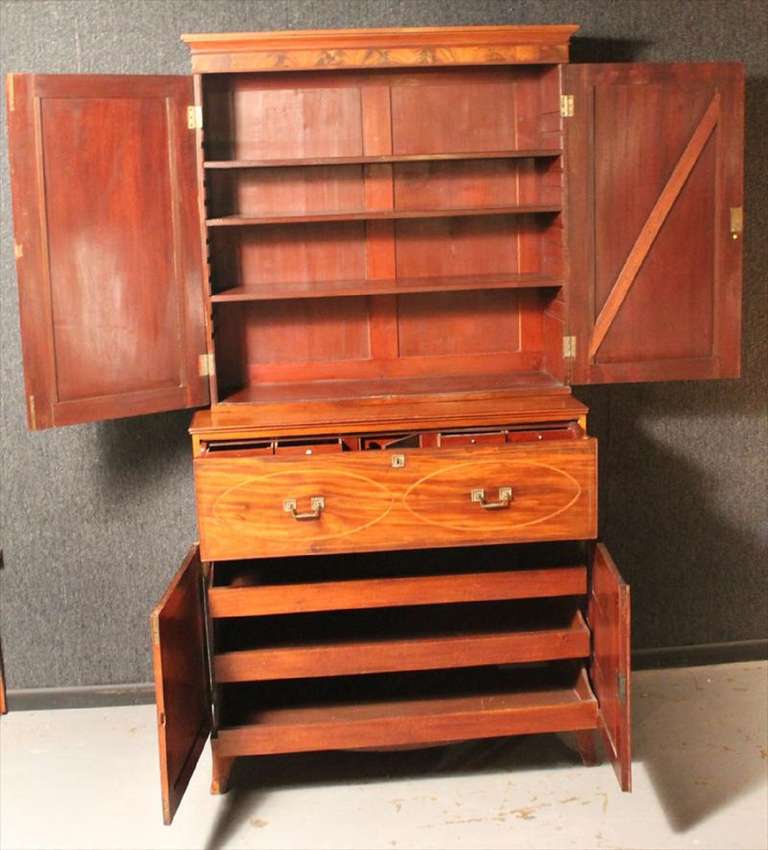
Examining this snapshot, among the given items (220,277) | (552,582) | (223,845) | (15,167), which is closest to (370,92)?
(220,277)

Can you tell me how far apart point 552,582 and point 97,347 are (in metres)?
1.29

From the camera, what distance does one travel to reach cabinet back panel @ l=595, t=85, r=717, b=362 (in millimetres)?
2844

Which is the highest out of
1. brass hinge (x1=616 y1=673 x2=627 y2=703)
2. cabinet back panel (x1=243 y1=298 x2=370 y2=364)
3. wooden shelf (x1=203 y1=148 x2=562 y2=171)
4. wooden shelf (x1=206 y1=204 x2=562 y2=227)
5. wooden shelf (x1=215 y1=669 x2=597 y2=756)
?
wooden shelf (x1=203 y1=148 x2=562 y2=171)

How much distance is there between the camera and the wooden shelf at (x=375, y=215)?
287 cm

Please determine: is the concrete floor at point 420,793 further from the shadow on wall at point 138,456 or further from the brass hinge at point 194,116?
the brass hinge at point 194,116

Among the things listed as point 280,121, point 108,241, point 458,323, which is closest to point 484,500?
point 458,323

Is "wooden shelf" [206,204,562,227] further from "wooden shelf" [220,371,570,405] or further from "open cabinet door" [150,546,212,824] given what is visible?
"open cabinet door" [150,546,212,824]

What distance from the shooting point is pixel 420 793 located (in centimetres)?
285

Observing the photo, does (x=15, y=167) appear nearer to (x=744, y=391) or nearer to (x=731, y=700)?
(x=744, y=391)

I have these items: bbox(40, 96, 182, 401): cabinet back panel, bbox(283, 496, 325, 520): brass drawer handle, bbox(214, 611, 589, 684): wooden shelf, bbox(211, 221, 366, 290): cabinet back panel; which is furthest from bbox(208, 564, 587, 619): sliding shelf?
bbox(211, 221, 366, 290): cabinet back panel

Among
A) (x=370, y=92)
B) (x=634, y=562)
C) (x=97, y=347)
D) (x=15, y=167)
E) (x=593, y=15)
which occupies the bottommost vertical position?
(x=634, y=562)

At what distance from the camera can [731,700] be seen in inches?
129

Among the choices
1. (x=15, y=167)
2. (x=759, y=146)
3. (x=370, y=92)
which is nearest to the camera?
(x=15, y=167)

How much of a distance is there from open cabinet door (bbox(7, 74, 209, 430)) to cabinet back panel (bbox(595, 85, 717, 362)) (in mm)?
1083
